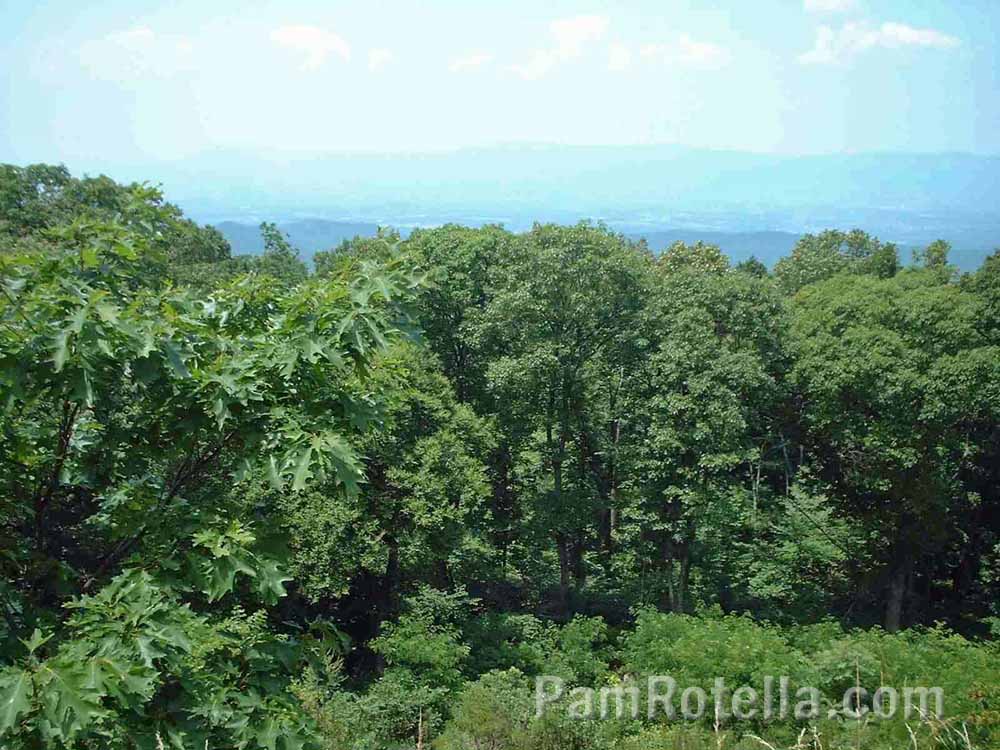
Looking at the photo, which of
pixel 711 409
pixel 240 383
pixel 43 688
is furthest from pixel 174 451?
pixel 711 409

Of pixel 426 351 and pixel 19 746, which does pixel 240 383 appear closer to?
pixel 19 746

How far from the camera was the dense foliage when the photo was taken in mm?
4188

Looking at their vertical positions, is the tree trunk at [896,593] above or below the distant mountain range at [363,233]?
below

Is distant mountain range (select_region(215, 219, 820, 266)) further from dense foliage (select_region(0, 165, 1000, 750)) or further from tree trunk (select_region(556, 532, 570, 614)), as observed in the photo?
tree trunk (select_region(556, 532, 570, 614))

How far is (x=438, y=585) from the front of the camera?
59.6 feet

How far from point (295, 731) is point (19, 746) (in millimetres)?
1225

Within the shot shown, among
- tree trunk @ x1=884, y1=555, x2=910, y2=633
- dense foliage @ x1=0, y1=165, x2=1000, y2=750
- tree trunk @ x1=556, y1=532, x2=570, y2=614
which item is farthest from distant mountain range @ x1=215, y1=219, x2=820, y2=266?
tree trunk @ x1=884, y1=555, x2=910, y2=633

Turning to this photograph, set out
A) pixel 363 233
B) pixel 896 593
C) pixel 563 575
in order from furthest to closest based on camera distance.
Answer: pixel 363 233 → pixel 563 575 → pixel 896 593

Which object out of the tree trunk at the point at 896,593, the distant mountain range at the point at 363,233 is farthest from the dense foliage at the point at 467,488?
the distant mountain range at the point at 363,233

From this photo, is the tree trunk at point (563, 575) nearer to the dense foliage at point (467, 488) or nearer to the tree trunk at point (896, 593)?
the dense foliage at point (467, 488)

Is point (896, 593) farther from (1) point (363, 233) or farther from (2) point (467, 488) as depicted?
(1) point (363, 233)

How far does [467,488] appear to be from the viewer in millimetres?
16328

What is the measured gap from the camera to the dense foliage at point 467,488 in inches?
165

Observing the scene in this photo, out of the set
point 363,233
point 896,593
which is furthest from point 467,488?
point 363,233
